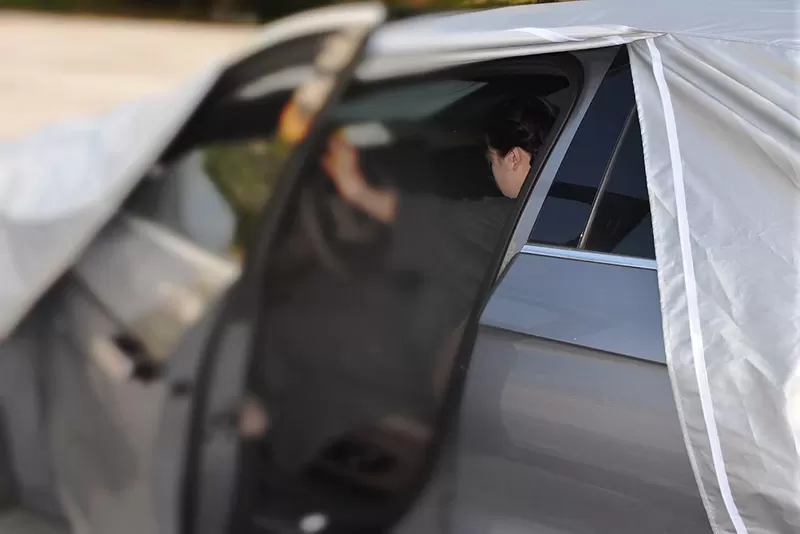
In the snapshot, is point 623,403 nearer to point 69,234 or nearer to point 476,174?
point 476,174

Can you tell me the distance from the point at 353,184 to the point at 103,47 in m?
8.69

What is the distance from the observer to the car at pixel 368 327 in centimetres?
137

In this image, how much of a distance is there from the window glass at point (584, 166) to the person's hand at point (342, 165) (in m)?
0.54

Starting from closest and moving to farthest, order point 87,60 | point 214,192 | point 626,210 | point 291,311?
point 626,210 < point 291,311 < point 214,192 < point 87,60

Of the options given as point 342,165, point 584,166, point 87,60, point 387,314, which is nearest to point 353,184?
point 342,165

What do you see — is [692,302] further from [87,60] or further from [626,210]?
[87,60]

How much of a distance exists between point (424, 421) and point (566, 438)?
349mm

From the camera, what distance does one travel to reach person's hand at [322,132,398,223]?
176 centimetres

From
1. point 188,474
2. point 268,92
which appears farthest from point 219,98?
point 188,474

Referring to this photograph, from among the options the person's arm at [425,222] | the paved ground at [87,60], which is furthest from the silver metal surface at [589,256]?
the paved ground at [87,60]

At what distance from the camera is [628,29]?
4.60 ft

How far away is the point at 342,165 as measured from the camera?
184 cm

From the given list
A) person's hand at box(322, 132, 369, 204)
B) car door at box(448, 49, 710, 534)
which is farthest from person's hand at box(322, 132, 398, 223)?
car door at box(448, 49, 710, 534)

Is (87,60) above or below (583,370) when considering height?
below
